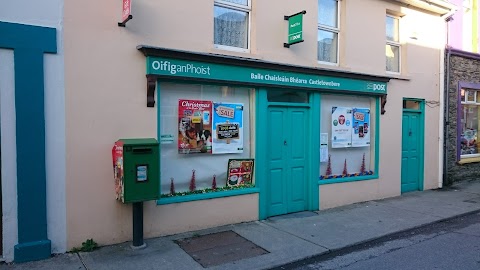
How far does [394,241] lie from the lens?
21.0ft

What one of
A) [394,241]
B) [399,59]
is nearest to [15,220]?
[394,241]

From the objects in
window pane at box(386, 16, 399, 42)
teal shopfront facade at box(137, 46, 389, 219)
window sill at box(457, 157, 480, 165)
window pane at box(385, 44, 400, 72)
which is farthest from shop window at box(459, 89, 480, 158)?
teal shopfront facade at box(137, 46, 389, 219)

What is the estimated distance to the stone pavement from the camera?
517cm

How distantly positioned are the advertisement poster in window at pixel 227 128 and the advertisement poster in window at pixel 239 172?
0.72ft

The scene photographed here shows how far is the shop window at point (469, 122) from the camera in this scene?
39.1 feet

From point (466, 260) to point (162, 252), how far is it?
419cm

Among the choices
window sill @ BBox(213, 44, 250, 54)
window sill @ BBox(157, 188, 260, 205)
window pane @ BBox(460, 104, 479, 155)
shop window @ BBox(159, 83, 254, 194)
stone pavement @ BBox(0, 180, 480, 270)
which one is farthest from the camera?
window pane @ BBox(460, 104, 479, 155)

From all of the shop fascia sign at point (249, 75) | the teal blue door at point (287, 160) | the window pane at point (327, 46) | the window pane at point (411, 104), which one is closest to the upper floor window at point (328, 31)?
the window pane at point (327, 46)

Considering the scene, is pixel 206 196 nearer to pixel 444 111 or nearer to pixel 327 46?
pixel 327 46

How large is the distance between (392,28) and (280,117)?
4.55 meters

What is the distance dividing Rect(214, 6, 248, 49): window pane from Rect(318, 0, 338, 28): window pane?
2004 mm

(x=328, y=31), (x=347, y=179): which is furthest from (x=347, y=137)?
(x=328, y=31)

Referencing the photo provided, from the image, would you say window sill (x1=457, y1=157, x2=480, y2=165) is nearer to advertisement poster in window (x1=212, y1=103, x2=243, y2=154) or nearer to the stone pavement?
the stone pavement

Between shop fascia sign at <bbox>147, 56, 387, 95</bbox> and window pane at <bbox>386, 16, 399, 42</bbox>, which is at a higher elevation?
window pane at <bbox>386, 16, 399, 42</bbox>
